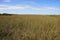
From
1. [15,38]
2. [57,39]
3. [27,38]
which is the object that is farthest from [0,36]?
[57,39]

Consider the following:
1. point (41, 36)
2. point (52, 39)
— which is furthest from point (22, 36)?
point (52, 39)

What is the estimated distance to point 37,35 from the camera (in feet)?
12.6

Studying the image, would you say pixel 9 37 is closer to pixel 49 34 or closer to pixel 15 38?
pixel 15 38

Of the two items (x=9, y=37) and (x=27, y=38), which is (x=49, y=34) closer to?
(x=27, y=38)

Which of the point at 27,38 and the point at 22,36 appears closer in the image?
the point at 27,38

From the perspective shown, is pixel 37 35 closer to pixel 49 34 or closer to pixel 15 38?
pixel 49 34

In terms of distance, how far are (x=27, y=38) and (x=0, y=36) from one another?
947mm

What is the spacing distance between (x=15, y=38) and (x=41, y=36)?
625 millimetres

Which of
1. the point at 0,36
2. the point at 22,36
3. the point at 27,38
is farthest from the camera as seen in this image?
the point at 0,36

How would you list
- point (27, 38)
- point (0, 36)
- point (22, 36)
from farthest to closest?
point (0, 36)
point (22, 36)
point (27, 38)

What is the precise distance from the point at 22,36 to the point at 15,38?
229 millimetres

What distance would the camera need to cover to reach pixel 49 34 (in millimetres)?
3730

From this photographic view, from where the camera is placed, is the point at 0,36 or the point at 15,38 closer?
the point at 15,38

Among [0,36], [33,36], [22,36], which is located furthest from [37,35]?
[0,36]
